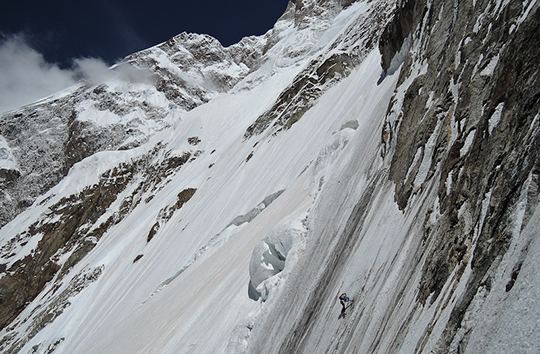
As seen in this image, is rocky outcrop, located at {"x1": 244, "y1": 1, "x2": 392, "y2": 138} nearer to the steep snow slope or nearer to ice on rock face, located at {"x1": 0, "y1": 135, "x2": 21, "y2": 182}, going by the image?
the steep snow slope

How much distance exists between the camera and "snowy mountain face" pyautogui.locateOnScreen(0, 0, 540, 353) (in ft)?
15.9

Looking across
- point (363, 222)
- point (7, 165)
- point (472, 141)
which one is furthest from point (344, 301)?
point (7, 165)

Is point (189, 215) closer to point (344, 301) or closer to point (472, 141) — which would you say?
point (344, 301)

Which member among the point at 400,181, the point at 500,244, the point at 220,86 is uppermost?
the point at 500,244

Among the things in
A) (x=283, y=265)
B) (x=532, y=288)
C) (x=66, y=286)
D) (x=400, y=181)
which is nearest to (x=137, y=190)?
(x=66, y=286)

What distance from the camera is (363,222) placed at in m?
10.6

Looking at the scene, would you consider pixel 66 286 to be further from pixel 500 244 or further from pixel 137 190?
pixel 500 244

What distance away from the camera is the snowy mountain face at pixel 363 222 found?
4859 mm

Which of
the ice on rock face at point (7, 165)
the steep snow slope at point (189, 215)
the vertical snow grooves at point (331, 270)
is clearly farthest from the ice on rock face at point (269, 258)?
the ice on rock face at point (7, 165)

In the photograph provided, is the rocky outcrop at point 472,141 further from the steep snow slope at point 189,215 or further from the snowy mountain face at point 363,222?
the steep snow slope at point 189,215

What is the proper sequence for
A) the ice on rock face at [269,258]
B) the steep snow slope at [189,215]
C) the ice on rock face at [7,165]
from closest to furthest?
the ice on rock face at [269,258] < the steep snow slope at [189,215] < the ice on rock face at [7,165]

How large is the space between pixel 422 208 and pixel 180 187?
51.6 meters

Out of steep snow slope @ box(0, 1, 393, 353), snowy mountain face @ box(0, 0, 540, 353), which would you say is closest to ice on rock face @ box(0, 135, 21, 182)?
steep snow slope @ box(0, 1, 393, 353)

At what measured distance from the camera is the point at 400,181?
944 centimetres
